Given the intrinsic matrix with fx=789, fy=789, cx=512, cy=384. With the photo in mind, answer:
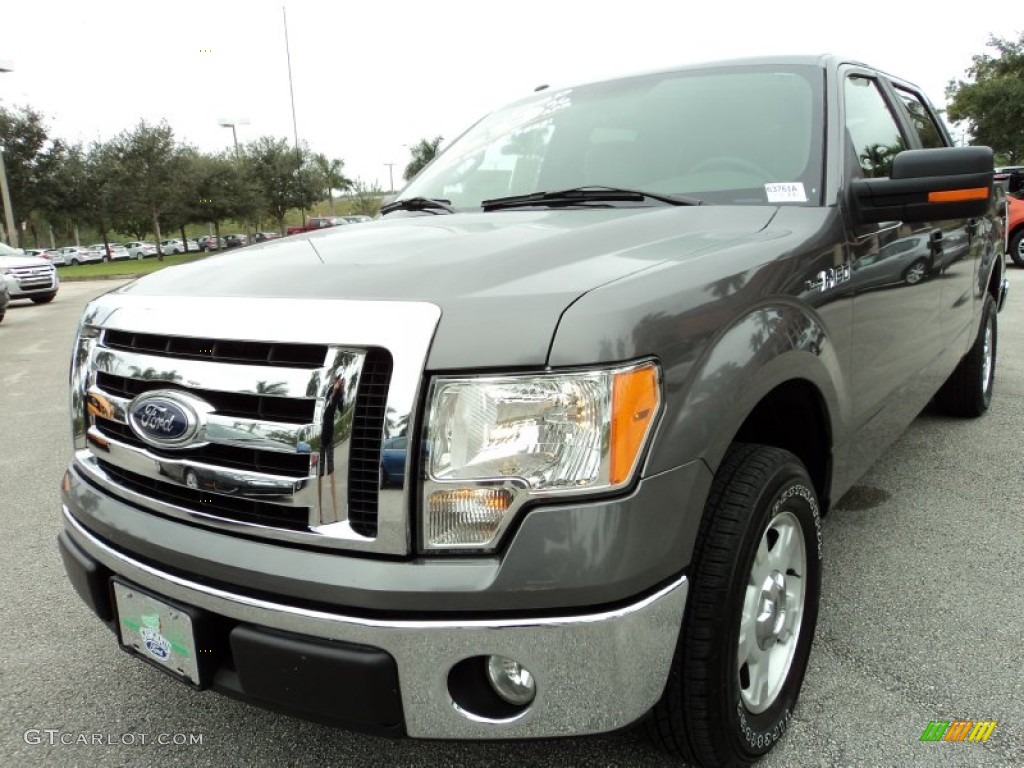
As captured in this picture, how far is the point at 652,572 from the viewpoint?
4.71 feet

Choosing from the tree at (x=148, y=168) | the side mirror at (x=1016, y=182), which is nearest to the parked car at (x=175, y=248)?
the tree at (x=148, y=168)

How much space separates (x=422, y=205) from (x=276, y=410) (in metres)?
1.51

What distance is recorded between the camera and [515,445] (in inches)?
55.4

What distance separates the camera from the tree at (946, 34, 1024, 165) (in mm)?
26141

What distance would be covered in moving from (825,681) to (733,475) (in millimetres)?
888

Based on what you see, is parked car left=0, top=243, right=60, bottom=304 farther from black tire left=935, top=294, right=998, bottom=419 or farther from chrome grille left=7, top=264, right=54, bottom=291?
black tire left=935, top=294, right=998, bottom=419

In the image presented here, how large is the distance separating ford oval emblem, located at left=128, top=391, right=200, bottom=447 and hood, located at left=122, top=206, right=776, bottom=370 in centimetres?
26

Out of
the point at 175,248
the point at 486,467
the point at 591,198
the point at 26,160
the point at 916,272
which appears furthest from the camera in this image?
the point at 175,248

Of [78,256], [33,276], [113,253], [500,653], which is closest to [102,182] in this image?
[78,256]

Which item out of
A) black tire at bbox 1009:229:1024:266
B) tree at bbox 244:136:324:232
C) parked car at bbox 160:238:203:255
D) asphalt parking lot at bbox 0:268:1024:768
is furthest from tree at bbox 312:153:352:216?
asphalt parking lot at bbox 0:268:1024:768

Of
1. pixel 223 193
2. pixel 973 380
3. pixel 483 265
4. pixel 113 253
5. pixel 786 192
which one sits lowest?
pixel 113 253

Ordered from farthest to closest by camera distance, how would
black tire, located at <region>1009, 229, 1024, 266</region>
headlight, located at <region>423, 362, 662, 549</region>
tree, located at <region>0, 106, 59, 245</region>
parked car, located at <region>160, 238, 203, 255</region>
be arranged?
parked car, located at <region>160, 238, 203, 255</region> < tree, located at <region>0, 106, 59, 245</region> < black tire, located at <region>1009, 229, 1024, 266</region> < headlight, located at <region>423, 362, 662, 549</region>

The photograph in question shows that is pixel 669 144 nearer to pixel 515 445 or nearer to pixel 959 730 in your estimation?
pixel 515 445

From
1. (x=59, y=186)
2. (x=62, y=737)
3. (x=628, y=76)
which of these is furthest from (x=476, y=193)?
(x=59, y=186)
